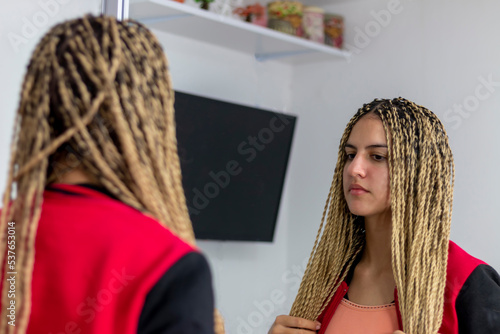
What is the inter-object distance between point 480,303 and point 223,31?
1.01 meters

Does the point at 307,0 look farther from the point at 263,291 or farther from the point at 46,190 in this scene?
the point at 46,190

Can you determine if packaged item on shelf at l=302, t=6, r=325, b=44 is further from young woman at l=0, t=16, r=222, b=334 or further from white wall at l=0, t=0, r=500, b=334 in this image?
young woman at l=0, t=16, r=222, b=334

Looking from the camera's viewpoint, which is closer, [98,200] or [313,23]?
[98,200]

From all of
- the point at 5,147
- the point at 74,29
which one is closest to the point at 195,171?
the point at 5,147

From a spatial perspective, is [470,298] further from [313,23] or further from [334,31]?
[313,23]

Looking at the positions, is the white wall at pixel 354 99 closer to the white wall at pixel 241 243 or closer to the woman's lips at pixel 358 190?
the white wall at pixel 241 243

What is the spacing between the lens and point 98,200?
1.66 ft

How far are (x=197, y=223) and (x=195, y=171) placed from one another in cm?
15

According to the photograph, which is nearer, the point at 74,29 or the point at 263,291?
the point at 74,29

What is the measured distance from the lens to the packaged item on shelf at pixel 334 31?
56.4 inches

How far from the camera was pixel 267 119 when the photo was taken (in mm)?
1731

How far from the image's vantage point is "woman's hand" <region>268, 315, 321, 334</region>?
43.5 inches

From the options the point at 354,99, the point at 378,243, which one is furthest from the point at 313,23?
the point at 378,243

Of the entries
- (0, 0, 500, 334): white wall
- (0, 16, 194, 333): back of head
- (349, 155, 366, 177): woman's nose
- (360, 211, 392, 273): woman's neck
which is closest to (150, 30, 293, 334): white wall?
(0, 0, 500, 334): white wall
